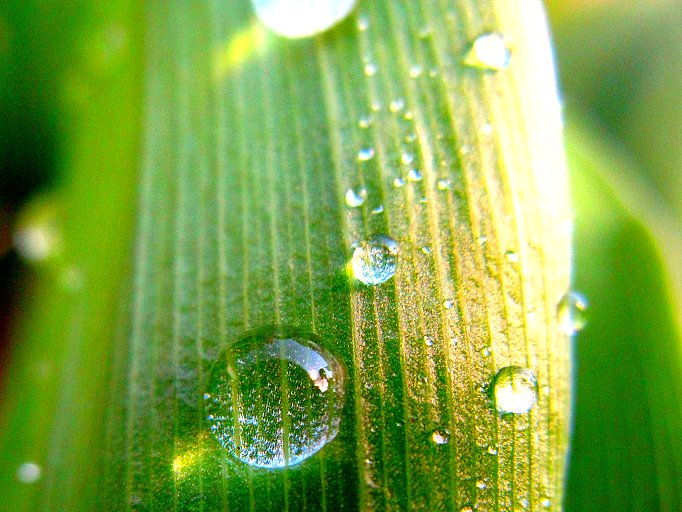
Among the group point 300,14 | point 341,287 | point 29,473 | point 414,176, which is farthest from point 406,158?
point 29,473

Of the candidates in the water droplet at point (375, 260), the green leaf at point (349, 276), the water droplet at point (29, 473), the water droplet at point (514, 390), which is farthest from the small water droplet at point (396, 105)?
the water droplet at point (29, 473)

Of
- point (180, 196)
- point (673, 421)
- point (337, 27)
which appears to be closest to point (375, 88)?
point (337, 27)

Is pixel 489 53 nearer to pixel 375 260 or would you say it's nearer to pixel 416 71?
pixel 416 71

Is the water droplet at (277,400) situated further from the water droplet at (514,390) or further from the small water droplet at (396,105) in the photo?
the small water droplet at (396,105)

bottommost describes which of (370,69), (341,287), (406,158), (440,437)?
(440,437)

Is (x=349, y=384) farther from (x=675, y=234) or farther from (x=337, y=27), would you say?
(x=675, y=234)

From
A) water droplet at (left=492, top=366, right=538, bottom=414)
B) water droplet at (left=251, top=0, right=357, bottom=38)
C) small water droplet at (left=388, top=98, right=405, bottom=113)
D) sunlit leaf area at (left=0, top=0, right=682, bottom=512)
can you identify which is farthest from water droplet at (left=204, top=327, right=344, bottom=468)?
water droplet at (left=251, top=0, right=357, bottom=38)

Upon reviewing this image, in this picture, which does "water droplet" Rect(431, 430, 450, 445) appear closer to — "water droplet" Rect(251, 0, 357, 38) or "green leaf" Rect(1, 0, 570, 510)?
"green leaf" Rect(1, 0, 570, 510)
